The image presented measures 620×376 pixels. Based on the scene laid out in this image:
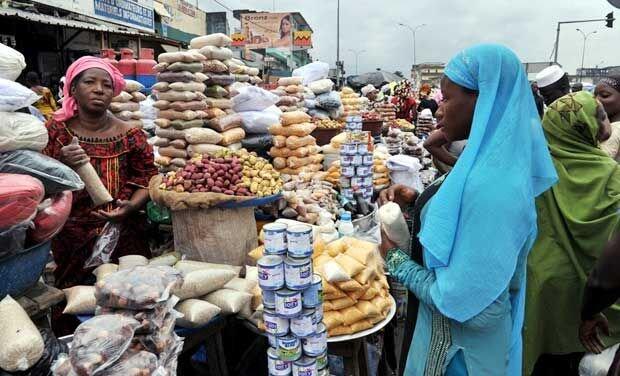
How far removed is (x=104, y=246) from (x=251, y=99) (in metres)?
2.74

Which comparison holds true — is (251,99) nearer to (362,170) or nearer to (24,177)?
Answer: (362,170)

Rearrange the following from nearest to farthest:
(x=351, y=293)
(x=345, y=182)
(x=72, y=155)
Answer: (x=351, y=293), (x=72, y=155), (x=345, y=182)

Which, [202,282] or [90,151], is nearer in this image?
[202,282]

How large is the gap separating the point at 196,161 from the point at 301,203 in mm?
933

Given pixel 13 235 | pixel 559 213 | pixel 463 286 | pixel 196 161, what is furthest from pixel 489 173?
pixel 196 161

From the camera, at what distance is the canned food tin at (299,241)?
183cm

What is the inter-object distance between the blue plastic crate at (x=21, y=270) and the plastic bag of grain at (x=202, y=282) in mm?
548

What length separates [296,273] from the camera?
6.10 feet

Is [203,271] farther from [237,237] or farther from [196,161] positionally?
[196,161]

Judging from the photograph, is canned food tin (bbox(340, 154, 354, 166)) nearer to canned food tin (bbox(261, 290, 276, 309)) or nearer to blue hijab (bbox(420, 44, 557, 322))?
canned food tin (bbox(261, 290, 276, 309))

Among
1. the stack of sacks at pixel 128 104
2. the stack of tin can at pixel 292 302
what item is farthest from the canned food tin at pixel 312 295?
the stack of sacks at pixel 128 104

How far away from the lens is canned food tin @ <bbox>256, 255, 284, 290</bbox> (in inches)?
72.5

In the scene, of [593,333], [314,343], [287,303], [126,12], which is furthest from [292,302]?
[126,12]

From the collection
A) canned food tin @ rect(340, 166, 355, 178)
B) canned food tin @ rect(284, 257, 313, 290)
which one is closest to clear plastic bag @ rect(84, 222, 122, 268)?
canned food tin @ rect(284, 257, 313, 290)
